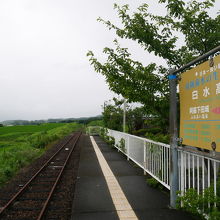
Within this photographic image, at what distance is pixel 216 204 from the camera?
3.50 metres

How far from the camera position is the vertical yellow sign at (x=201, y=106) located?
3.43 m

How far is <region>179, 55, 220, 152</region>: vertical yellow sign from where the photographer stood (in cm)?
343

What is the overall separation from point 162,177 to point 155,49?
304 centimetres

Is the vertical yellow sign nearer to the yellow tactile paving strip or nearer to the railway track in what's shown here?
the yellow tactile paving strip

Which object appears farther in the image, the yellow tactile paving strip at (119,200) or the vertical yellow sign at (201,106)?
the yellow tactile paving strip at (119,200)

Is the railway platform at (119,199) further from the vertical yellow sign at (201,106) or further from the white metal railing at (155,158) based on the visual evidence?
the vertical yellow sign at (201,106)

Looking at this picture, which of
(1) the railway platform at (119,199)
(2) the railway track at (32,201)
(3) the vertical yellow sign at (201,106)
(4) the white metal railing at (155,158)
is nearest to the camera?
(3) the vertical yellow sign at (201,106)

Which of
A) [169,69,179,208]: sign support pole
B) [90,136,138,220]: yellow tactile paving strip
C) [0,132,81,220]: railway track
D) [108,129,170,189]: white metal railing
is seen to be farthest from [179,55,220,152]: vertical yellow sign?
[0,132,81,220]: railway track

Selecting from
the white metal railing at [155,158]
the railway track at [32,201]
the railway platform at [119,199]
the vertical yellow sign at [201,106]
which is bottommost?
the railway track at [32,201]

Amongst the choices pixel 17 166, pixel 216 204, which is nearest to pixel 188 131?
pixel 216 204

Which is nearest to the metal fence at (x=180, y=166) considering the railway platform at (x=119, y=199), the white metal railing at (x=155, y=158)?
the white metal railing at (x=155, y=158)

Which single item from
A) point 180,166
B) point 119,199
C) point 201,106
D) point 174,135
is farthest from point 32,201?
point 201,106

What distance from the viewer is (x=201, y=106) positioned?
3.80 m

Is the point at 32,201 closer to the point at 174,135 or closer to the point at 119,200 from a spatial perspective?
the point at 119,200
